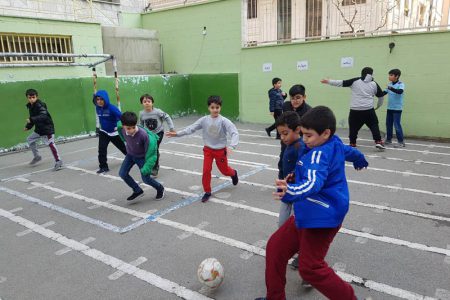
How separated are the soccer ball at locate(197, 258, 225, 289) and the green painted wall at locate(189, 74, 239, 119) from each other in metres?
10.5

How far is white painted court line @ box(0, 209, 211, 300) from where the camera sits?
125 inches

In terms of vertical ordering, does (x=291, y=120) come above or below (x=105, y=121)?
above

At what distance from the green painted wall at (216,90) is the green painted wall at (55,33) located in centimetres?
359

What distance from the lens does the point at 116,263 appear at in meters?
3.67

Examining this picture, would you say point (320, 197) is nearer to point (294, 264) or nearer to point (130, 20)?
point (294, 264)

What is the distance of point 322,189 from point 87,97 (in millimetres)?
9915

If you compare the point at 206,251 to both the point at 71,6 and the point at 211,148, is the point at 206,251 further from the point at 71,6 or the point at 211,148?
the point at 71,6

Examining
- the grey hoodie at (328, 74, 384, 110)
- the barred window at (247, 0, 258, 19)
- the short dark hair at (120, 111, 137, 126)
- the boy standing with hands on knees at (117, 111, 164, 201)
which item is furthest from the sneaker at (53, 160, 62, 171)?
the barred window at (247, 0, 258, 19)

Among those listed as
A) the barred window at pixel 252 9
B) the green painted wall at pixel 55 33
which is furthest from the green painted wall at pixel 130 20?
the barred window at pixel 252 9

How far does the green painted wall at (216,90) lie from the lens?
13.3 meters

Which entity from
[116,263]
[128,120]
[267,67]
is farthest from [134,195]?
[267,67]

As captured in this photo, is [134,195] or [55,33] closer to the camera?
[134,195]

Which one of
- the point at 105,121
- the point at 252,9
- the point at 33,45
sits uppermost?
the point at 252,9

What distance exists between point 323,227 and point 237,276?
1263mm
